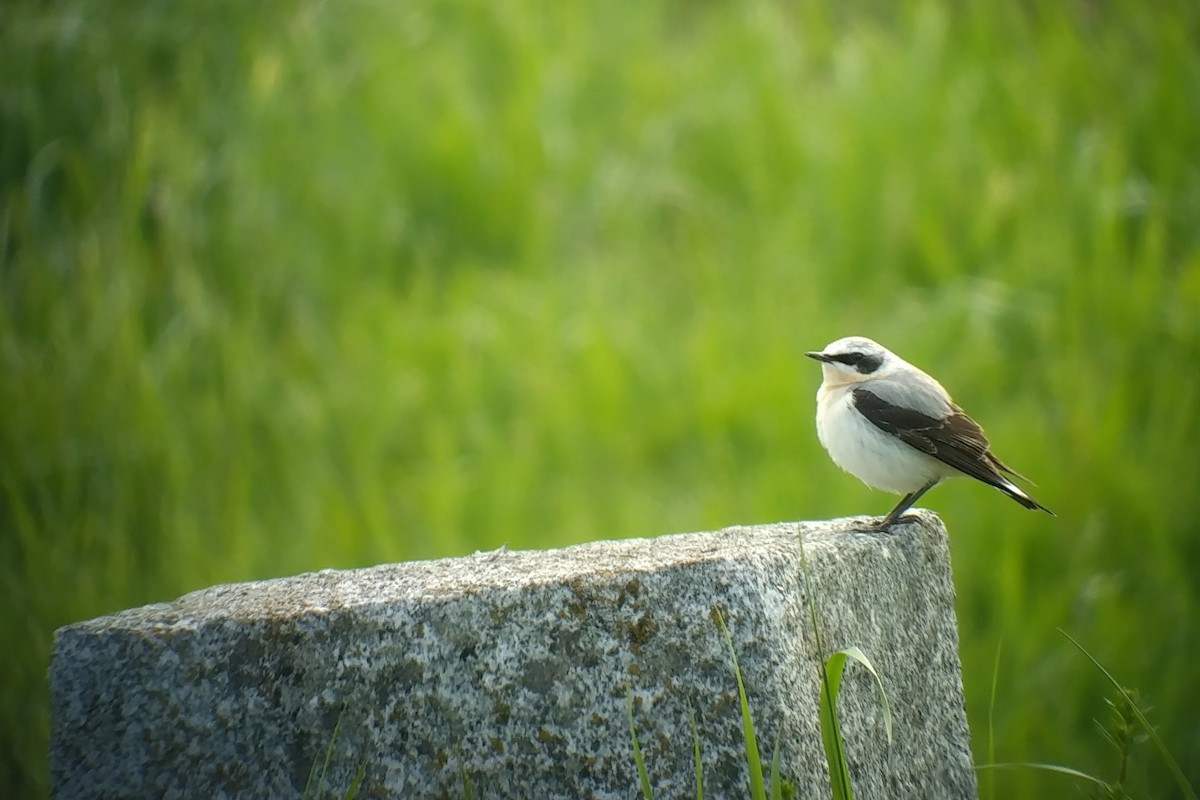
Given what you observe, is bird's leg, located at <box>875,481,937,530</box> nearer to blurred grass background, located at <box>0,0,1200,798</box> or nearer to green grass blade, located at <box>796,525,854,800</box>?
green grass blade, located at <box>796,525,854,800</box>

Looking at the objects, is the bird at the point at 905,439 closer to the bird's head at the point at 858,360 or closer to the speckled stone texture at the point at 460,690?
the bird's head at the point at 858,360

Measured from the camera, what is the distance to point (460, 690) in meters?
2.78

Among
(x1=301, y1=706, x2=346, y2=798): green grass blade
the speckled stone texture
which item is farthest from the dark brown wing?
(x1=301, y1=706, x2=346, y2=798): green grass blade

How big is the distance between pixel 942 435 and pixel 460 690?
2032mm

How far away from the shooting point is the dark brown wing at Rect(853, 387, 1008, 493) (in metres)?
4.05

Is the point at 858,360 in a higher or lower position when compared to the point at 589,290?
higher

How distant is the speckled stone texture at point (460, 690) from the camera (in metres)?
2.74

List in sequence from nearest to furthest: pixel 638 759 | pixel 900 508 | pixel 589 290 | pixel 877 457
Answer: pixel 638 759, pixel 900 508, pixel 877 457, pixel 589 290

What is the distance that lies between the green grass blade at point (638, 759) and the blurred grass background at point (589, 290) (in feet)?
15.5

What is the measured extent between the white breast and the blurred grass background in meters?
3.68

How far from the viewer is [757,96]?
10164mm

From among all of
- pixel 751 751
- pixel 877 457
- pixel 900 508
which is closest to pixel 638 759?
pixel 751 751

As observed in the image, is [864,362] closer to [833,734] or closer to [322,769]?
[833,734]

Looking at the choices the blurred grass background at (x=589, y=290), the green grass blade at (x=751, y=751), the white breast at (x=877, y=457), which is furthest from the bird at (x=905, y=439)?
the blurred grass background at (x=589, y=290)
